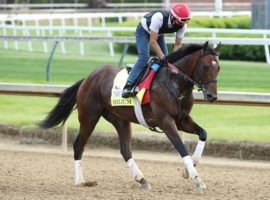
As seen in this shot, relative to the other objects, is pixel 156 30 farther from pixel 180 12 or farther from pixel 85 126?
pixel 85 126

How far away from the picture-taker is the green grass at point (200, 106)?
12.8m

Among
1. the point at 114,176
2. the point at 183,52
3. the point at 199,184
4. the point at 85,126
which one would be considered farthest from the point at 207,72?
the point at 114,176

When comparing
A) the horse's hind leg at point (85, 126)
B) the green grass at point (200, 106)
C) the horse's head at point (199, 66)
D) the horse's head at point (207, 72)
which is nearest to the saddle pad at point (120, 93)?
the horse's hind leg at point (85, 126)

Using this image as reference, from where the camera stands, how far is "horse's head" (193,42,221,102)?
8.91m

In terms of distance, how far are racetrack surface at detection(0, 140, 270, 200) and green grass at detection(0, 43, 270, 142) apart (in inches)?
33.9

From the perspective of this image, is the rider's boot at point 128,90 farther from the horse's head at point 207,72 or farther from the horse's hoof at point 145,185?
the horse's hoof at point 145,185

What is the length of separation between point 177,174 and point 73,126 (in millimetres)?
3309

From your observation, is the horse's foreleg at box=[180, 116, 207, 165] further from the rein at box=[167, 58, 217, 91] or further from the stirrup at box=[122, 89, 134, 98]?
the stirrup at box=[122, 89, 134, 98]

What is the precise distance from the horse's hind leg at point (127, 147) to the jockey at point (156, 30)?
53cm

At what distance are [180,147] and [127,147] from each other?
3.51 ft

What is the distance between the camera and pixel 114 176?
10414mm

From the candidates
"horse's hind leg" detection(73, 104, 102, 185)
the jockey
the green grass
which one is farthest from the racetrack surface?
the jockey

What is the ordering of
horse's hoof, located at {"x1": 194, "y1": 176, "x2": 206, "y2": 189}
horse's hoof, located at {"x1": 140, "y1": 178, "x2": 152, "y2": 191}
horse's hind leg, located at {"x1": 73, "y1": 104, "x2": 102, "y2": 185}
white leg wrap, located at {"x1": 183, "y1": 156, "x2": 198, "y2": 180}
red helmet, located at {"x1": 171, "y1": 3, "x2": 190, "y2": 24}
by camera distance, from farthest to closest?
horse's hind leg, located at {"x1": 73, "y1": 104, "x2": 102, "y2": 185} < horse's hoof, located at {"x1": 140, "y1": 178, "x2": 152, "y2": 191} < red helmet, located at {"x1": 171, "y1": 3, "x2": 190, "y2": 24} < horse's hoof, located at {"x1": 194, "y1": 176, "x2": 206, "y2": 189} < white leg wrap, located at {"x1": 183, "y1": 156, "x2": 198, "y2": 180}

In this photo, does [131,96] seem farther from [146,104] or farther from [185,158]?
[185,158]
